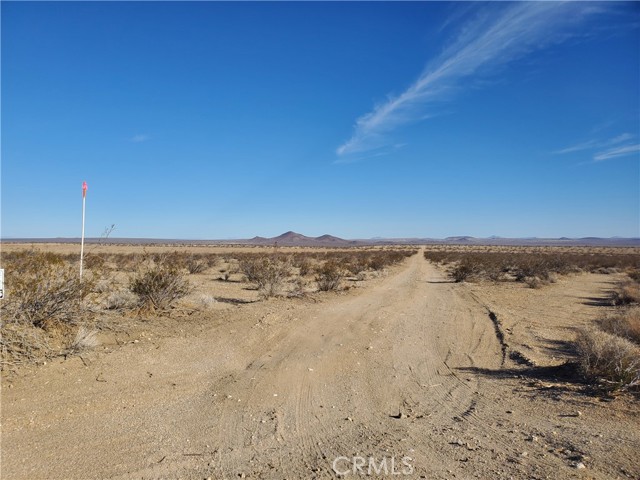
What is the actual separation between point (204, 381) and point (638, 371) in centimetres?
650

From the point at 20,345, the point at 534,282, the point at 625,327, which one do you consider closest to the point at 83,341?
the point at 20,345

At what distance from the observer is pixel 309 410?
5.88 meters

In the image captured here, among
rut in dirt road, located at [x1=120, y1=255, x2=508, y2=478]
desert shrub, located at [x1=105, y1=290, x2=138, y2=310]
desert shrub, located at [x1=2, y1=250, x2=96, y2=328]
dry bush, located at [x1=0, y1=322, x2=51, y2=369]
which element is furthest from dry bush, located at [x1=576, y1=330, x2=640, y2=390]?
Result: desert shrub, located at [x1=105, y1=290, x2=138, y2=310]

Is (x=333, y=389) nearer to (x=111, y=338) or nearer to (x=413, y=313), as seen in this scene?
(x=111, y=338)

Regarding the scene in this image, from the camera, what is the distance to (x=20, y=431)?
5027 millimetres

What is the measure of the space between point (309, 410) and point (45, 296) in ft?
18.2

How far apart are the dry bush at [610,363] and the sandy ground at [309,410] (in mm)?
379

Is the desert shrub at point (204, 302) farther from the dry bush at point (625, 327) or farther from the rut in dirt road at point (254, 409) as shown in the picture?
the dry bush at point (625, 327)

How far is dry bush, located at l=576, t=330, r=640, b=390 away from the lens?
251 inches

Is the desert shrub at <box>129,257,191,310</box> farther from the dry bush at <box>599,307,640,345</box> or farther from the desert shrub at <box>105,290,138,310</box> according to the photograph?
the dry bush at <box>599,307,640,345</box>

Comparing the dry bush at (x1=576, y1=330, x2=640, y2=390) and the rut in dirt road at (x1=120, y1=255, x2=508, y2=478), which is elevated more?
the dry bush at (x1=576, y1=330, x2=640, y2=390)

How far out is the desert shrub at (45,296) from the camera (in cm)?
762

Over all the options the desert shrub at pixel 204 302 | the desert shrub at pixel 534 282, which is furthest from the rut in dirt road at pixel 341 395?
the desert shrub at pixel 534 282

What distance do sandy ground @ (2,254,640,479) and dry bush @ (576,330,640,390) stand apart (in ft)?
1.24
